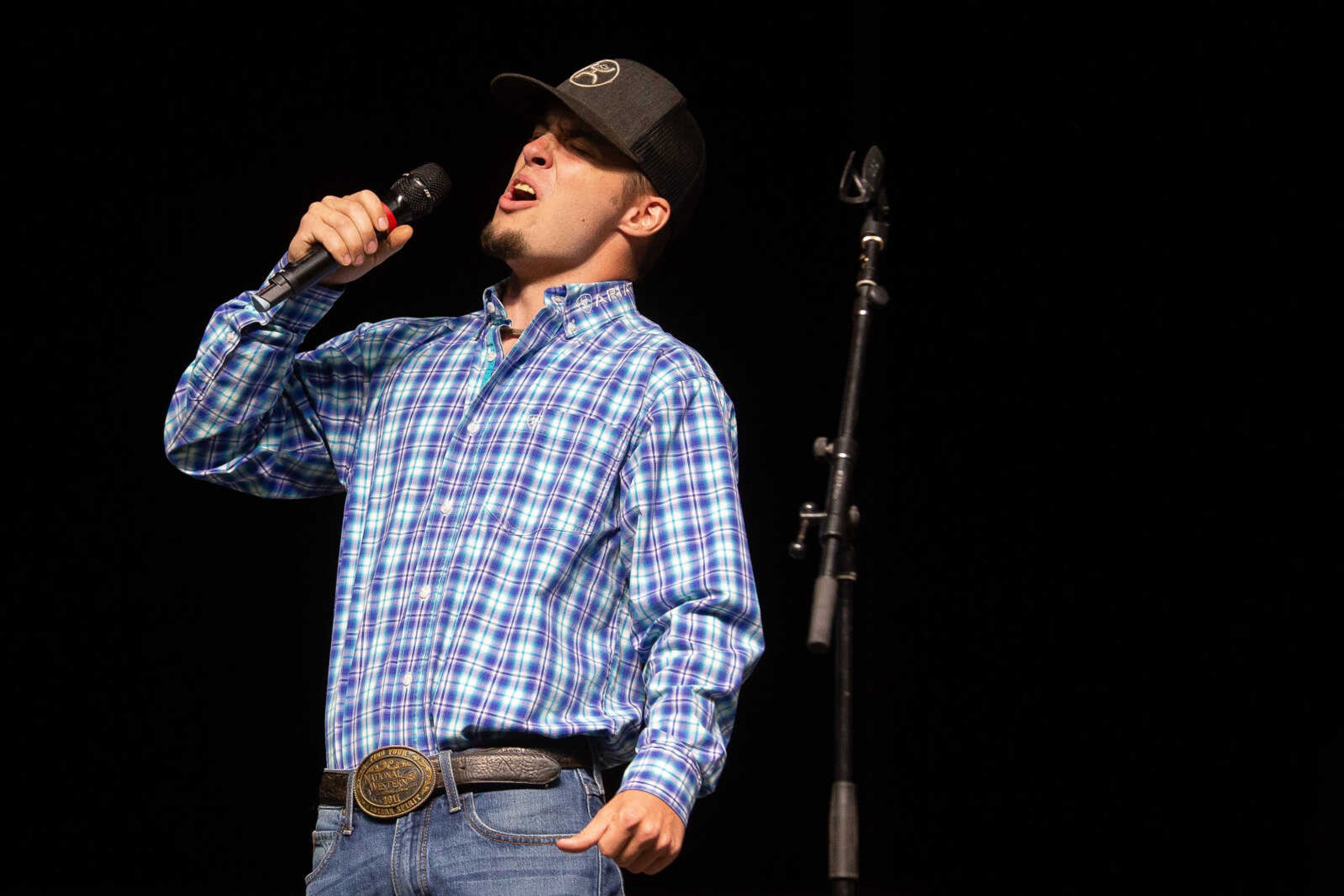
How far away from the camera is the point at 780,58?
303 centimetres

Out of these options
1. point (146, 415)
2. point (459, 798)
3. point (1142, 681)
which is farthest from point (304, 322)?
point (1142, 681)

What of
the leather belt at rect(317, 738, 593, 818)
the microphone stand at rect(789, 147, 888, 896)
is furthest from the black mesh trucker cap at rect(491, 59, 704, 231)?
the leather belt at rect(317, 738, 593, 818)

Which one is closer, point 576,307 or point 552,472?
point 552,472

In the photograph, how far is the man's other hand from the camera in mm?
1230

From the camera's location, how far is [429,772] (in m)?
1.30

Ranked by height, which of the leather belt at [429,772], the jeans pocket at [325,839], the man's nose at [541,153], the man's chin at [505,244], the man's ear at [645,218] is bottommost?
the jeans pocket at [325,839]

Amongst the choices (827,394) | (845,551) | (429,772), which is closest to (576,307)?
(845,551)

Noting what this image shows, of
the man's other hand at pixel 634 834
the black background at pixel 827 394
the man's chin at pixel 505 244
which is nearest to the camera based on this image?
the man's other hand at pixel 634 834

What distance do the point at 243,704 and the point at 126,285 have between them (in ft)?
3.09

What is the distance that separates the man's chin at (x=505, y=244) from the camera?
1.64 metres

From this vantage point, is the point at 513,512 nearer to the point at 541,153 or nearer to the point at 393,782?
the point at 393,782

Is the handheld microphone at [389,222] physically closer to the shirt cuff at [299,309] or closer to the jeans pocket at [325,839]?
the shirt cuff at [299,309]

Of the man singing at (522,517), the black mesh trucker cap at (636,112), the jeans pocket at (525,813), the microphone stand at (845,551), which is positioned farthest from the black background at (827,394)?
the jeans pocket at (525,813)

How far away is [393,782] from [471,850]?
100 millimetres
